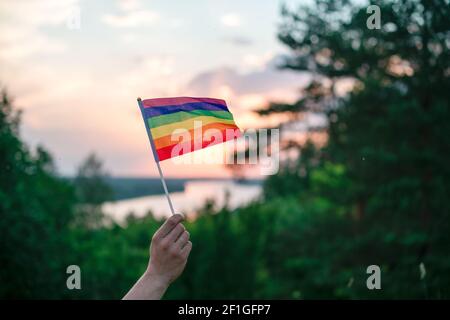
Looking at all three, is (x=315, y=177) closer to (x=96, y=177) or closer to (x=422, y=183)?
(x=422, y=183)

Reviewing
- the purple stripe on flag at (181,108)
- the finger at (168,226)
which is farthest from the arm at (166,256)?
the purple stripe on flag at (181,108)

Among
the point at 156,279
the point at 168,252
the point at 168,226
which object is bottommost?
the point at 156,279

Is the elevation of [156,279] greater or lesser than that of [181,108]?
lesser

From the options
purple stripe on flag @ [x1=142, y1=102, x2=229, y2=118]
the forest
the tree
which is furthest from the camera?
the forest

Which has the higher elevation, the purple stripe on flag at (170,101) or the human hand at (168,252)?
the purple stripe on flag at (170,101)

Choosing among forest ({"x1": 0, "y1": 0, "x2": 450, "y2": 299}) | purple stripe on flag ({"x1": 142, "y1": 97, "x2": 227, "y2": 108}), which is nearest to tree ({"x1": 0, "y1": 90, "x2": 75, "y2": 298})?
forest ({"x1": 0, "y1": 0, "x2": 450, "y2": 299})

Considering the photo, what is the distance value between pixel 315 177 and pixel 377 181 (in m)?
9.99

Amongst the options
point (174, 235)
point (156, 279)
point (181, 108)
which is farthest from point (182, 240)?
point (181, 108)

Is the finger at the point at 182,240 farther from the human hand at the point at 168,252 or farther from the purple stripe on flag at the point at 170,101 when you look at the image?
the purple stripe on flag at the point at 170,101

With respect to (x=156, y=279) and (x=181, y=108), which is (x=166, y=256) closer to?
(x=156, y=279)

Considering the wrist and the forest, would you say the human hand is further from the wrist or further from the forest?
the forest

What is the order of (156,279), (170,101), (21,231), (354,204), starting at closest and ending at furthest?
1. (156,279)
2. (170,101)
3. (21,231)
4. (354,204)
